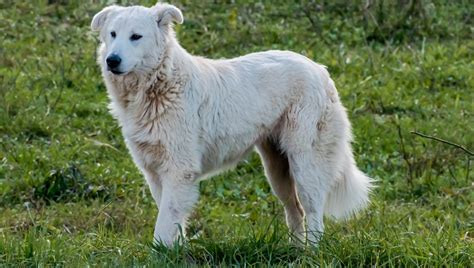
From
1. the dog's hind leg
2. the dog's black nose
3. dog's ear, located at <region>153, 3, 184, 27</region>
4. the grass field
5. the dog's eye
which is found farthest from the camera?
the dog's hind leg

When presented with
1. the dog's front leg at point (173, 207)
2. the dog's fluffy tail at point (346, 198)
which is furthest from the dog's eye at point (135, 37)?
the dog's fluffy tail at point (346, 198)

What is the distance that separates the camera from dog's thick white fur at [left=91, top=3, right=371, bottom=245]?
742cm

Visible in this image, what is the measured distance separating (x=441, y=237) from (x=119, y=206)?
3.06 meters

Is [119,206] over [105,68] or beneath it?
beneath

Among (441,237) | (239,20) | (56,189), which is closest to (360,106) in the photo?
(239,20)

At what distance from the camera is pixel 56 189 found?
373 inches

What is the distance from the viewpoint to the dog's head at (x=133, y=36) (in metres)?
7.32

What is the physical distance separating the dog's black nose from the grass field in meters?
1.20

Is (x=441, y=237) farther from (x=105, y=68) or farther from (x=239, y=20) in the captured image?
(x=239, y=20)

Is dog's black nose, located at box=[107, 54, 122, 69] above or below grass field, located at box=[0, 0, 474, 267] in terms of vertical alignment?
above

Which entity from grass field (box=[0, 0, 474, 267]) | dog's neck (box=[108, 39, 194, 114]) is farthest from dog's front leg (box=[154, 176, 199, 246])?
dog's neck (box=[108, 39, 194, 114])

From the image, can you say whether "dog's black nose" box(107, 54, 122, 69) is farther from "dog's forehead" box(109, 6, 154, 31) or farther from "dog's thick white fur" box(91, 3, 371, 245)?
"dog's forehead" box(109, 6, 154, 31)

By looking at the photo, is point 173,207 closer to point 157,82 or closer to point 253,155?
point 157,82

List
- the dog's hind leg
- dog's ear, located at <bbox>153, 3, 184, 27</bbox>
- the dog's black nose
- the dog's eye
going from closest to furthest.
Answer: the dog's black nose
the dog's eye
dog's ear, located at <bbox>153, 3, 184, 27</bbox>
the dog's hind leg
